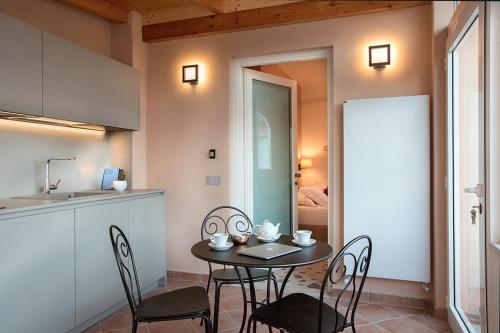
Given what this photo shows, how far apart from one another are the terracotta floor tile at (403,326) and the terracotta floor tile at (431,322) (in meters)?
0.05

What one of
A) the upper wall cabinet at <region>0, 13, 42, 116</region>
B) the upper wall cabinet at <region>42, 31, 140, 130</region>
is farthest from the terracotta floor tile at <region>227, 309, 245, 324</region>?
the upper wall cabinet at <region>0, 13, 42, 116</region>

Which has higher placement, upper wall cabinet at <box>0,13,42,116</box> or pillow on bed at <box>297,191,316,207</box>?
upper wall cabinet at <box>0,13,42,116</box>

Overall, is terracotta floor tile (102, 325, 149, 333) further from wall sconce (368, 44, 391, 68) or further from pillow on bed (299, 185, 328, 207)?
pillow on bed (299, 185, 328, 207)

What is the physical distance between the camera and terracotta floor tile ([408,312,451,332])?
261 centimetres

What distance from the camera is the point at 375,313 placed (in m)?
2.86

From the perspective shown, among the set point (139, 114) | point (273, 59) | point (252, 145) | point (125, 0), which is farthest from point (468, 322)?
point (125, 0)

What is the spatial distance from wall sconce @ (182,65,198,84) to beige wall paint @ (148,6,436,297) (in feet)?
0.22

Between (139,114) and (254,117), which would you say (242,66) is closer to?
(254,117)

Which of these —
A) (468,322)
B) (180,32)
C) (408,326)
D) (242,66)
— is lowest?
(408,326)

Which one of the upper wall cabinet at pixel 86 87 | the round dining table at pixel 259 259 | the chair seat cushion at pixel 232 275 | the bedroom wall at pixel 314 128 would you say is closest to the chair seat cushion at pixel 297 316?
the round dining table at pixel 259 259

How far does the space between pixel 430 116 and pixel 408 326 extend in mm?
1584

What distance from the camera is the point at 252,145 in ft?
12.3

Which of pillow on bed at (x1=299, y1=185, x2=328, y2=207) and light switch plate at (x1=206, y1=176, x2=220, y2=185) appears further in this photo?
pillow on bed at (x1=299, y1=185, x2=328, y2=207)

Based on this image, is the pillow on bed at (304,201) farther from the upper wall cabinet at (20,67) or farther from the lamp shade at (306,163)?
the upper wall cabinet at (20,67)
